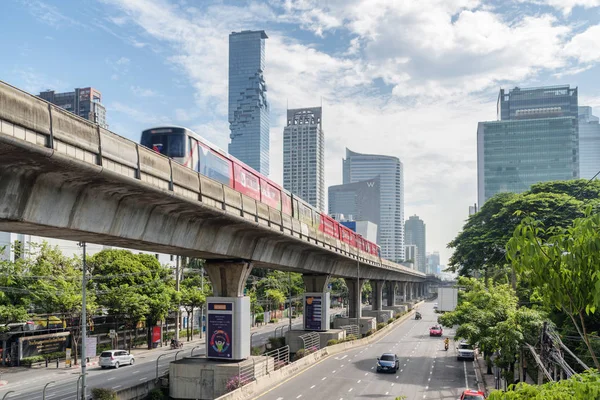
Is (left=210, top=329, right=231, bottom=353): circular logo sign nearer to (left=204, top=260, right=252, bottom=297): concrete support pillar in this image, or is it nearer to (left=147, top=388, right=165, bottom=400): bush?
(left=204, top=260, right=252, bottom=297): concrete support pillar

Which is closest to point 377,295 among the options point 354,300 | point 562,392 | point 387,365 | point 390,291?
point 390,291

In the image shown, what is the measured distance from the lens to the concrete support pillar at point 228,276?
3181 centimetres

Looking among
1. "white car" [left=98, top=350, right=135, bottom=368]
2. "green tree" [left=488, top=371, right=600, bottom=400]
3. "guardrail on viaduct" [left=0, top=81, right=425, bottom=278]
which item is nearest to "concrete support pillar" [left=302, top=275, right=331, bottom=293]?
"white car" [left=98, top=350, right=135, bottom=368]

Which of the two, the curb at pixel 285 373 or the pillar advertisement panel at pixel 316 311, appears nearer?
the curb at pixel 285 373

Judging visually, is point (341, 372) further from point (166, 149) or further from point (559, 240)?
point (559, 240)

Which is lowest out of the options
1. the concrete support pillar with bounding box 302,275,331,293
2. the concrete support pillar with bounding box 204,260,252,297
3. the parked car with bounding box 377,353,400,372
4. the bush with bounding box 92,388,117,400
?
the parked car with bounding box 377,353,400,372

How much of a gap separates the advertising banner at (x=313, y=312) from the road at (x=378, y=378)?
4.43 metres

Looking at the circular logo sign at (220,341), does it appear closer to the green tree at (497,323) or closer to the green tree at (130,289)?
the green tree at (497,323)

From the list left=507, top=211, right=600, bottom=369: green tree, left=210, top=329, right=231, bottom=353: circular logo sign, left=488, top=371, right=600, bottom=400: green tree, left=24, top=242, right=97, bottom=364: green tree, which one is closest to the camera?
left=488, top=371, right=600, bottom=400: green tree

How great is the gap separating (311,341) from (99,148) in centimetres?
3821

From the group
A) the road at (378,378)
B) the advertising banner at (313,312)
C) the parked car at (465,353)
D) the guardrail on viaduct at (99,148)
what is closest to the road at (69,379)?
the road at (378,378)

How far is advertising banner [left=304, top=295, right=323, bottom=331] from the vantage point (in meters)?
54.2

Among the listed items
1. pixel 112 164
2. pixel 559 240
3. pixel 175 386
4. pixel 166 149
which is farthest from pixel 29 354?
pixel 559 240

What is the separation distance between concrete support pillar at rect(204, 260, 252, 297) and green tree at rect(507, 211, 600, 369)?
2475 cm
